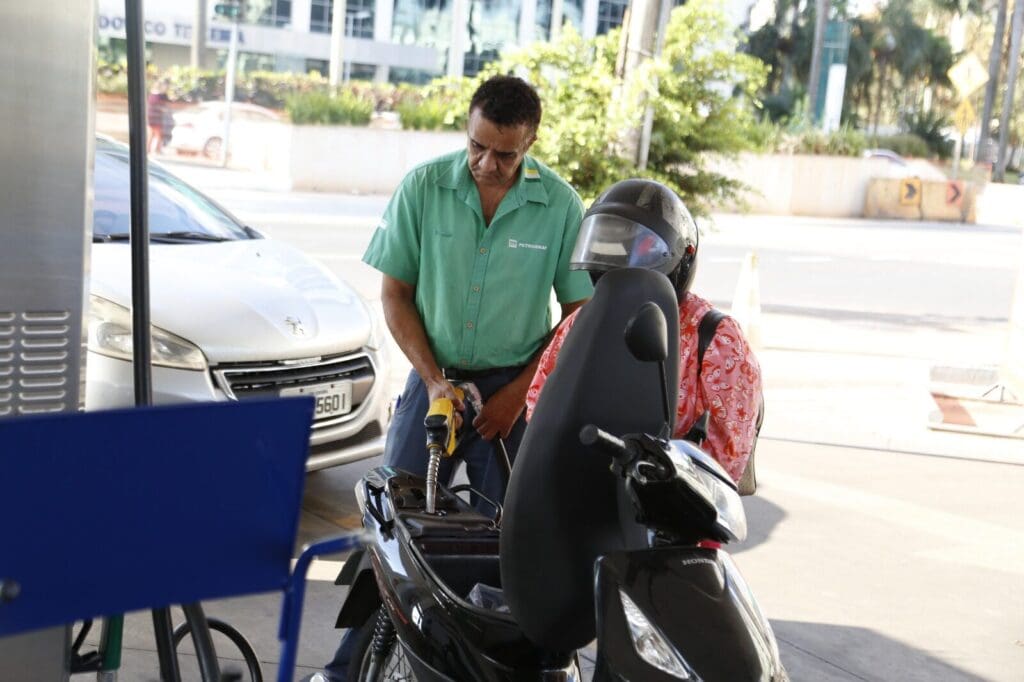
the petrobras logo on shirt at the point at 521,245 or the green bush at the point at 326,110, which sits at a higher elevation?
the petrobras logo on shirt at the point at 521,245

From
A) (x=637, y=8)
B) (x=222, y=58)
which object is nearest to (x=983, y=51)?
(x=222, y=58)

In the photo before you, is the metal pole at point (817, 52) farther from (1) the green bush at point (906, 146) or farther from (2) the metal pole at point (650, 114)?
(2) the metal pole at point (650, 114)

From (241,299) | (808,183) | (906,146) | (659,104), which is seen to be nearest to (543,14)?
(906,146)

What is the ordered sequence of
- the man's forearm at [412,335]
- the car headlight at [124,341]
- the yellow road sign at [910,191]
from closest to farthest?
the man's forearm at [412,335], the car headlight at [124,341], the yellow road sign at [910,191]

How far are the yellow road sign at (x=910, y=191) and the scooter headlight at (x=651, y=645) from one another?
3191 centimetres

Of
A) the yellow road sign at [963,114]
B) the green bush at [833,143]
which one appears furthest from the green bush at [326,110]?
the yellow road sign at [963,114]

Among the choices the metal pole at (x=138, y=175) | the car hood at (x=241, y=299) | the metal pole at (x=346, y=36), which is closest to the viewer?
the metal pole at (x=138, y=175)

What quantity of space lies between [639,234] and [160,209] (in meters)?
4.46

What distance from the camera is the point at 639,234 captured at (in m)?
2.77

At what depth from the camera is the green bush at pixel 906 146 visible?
4162cm

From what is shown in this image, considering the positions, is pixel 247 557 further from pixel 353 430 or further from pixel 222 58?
pixel 222 58

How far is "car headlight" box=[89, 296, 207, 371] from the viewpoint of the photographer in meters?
5.40

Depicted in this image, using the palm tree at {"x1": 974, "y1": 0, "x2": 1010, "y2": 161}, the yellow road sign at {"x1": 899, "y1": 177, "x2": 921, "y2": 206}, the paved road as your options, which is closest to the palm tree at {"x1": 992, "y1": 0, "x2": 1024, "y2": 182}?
the palm tree at {"x1": 974, "y1": 0, "x2": 1010, "y2": 161}

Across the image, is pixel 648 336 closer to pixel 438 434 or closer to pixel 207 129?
pixel 438 434
